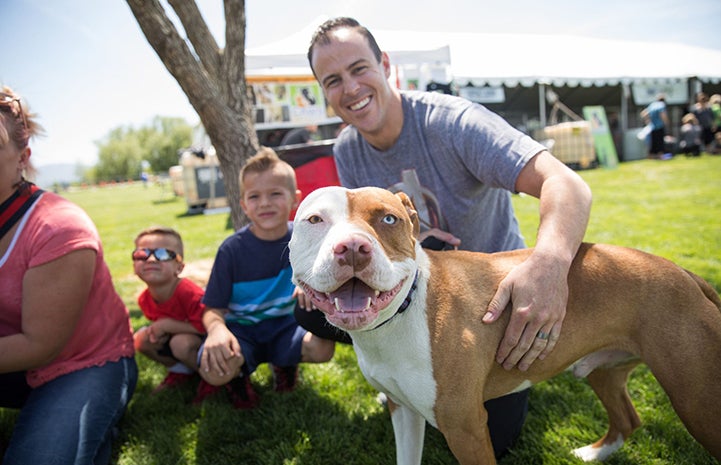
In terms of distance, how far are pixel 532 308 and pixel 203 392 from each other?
2.51 meters

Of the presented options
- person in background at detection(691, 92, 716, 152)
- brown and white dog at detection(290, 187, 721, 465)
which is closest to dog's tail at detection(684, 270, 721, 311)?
brown and white dog at detection(290, 187, 721, 465)

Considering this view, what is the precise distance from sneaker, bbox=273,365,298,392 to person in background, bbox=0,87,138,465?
103cm

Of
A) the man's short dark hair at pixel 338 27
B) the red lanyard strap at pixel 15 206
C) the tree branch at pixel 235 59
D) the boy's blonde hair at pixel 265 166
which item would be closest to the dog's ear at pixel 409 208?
the man's short dark hair at pixel 338 27

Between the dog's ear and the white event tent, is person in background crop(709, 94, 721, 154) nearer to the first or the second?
the white event tent

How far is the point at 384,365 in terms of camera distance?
184 centimetres

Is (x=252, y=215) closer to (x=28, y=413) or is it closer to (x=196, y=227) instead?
(x=28, y=413)

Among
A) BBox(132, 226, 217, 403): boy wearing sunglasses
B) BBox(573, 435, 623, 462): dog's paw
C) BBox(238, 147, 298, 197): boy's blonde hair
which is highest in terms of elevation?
BBox(238, 147, 298, 197): boy's blonde hair

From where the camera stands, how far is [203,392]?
3188 millimetres

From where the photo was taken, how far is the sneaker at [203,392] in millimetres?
3146

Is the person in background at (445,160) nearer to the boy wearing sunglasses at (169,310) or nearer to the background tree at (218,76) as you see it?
the boy wearing sunglasses at (169,310)

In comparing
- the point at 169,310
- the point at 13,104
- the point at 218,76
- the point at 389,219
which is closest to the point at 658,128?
the point at 218,76

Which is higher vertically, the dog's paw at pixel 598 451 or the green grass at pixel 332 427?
the dog's paw at pixel 598 451

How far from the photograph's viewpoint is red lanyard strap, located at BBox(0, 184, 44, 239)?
2279 millimetres

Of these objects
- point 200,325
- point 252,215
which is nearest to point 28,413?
point 200,325
